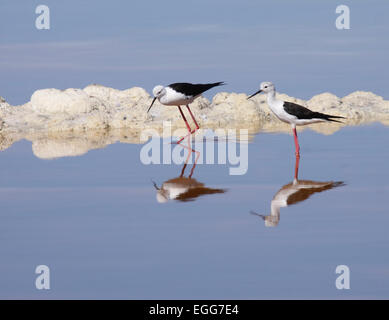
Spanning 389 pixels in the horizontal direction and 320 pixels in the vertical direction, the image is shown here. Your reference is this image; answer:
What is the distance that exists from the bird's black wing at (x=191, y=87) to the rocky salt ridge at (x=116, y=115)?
233cm

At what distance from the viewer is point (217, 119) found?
20.6 metres

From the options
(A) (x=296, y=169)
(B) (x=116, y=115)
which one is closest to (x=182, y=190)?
(A) (x=296, y=169)

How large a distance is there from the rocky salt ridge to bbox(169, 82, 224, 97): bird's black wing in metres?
2.33

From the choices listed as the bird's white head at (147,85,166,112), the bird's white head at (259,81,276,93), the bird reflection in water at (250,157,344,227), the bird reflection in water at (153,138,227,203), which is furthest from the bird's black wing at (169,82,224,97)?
the bird reflection in water at (250,157,344,227)

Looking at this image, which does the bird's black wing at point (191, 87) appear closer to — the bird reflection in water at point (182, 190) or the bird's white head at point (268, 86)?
the bird's white head at point (268, 86)

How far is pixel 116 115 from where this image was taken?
20.5 metres

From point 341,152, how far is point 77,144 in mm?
5685

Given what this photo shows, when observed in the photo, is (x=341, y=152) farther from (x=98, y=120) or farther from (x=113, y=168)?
(x=98, y=120)

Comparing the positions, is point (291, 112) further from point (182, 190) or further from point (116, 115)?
point (116, 115)

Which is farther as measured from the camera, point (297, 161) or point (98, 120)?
point (98, 120)

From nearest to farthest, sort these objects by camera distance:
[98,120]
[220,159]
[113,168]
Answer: [113,168]
[220,159]
[98,120]

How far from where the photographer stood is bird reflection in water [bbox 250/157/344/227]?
24.1 ft

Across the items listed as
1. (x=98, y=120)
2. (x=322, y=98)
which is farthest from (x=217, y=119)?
(x=322, y=98)

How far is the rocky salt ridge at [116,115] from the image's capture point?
18470 mm
